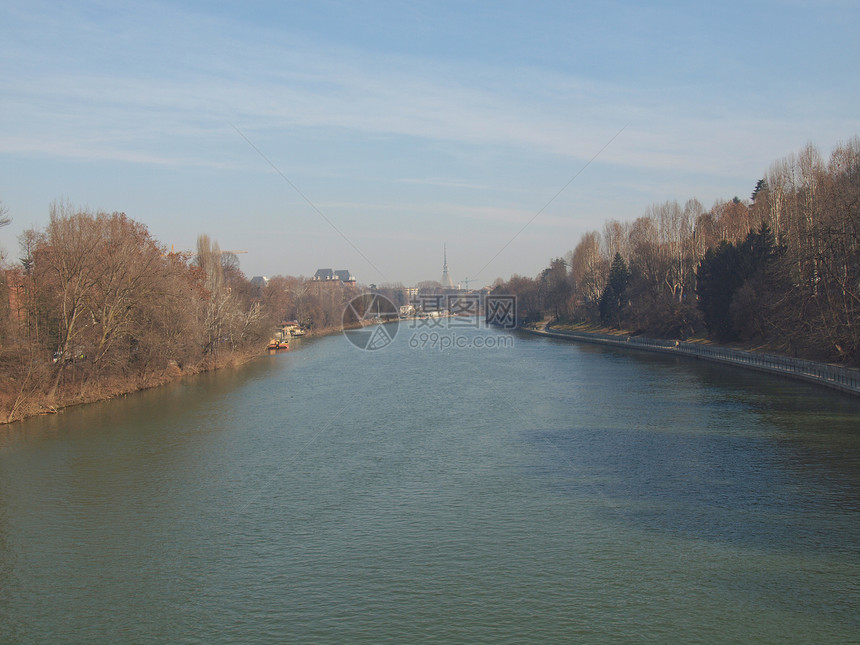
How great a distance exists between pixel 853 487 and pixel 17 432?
22520 millimetres

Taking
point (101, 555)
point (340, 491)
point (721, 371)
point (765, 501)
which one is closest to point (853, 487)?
point (765, 501)

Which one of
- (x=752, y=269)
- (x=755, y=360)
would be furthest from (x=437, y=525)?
(x=752, y=269)

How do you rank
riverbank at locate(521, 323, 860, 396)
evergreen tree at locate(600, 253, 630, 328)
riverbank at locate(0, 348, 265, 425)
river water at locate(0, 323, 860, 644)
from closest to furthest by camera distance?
river water at locate(0, 323, 860, 644) → riverbank at locate(0, 348, 265, 425) → riverbank at locate(521, 323, 860, 396) → evergreen tree at locate(600, 253, 630, 328)

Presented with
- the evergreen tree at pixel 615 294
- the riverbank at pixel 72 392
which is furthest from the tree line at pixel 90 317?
the evergreen tree at pixel 615 294

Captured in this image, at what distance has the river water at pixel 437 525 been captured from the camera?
902 cm

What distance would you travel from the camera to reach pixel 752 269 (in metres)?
38.6

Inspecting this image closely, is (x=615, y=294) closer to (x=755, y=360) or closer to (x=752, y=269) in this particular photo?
(x=752, y=269)

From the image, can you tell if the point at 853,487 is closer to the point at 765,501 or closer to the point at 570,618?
the point at 765,501

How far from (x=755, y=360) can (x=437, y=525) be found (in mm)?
26449

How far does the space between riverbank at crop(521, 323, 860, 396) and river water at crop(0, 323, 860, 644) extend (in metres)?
1.58

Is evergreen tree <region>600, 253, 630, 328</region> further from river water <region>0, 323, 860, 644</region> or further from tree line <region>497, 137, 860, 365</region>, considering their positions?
river water <region>0, 323, 860, 644</region>

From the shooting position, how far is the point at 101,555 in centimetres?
1136

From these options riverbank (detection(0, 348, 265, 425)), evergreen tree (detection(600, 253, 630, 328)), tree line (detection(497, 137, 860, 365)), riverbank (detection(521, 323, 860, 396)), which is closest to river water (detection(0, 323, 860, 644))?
riverbank (detection(0, 348, 265, 425))

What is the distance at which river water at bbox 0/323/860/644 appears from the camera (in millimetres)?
9023
